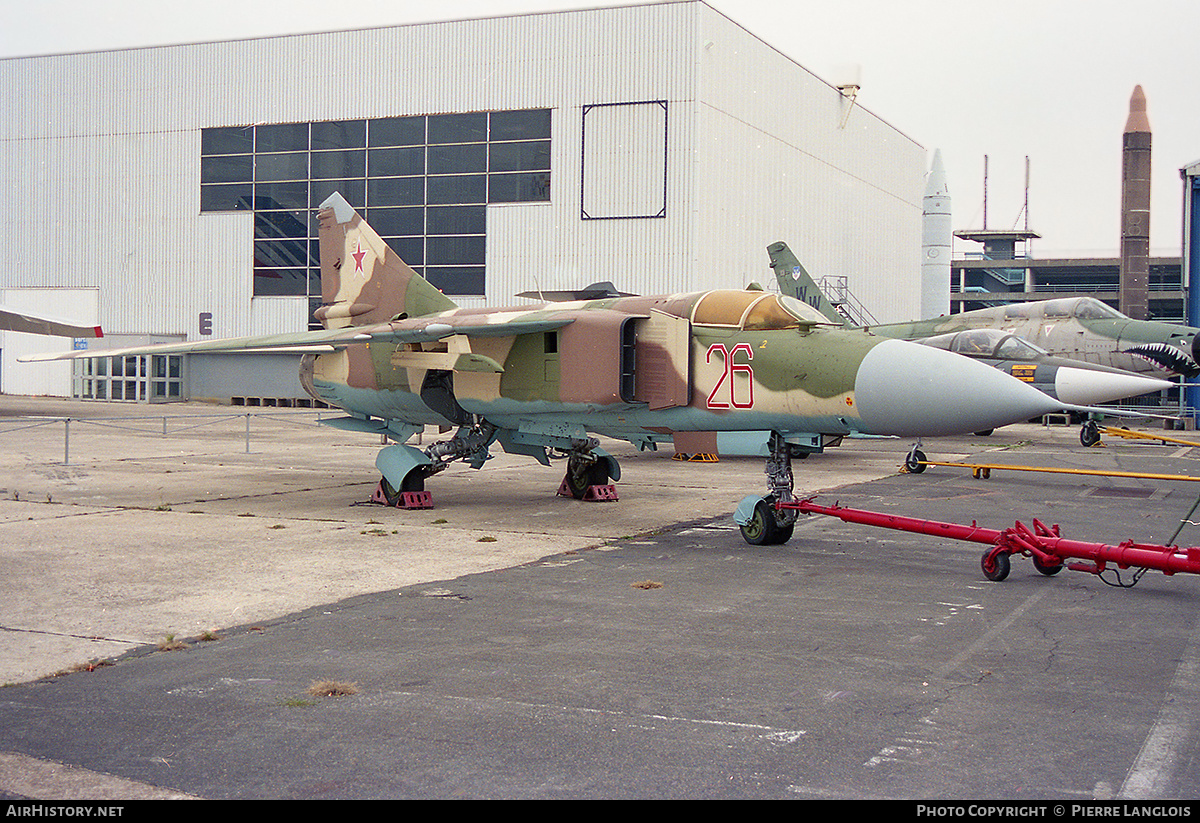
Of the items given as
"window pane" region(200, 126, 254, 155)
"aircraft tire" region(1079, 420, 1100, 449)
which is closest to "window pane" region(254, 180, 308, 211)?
"window pane" region(200, 126, 254, 155)

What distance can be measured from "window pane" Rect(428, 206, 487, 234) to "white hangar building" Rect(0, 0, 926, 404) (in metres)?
0.06

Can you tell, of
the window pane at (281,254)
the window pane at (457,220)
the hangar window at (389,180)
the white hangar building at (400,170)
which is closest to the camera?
→ the white hangar building at (400,170)

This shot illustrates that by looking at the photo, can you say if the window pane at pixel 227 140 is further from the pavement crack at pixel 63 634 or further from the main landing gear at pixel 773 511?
the pavement crack at pixel 63 634

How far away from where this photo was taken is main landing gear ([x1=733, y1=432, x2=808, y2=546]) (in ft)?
33.4

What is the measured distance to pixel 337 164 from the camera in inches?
1497

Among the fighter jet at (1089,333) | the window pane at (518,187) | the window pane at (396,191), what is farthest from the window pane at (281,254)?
the fighter jet at (1089,333)

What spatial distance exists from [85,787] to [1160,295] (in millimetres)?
72140

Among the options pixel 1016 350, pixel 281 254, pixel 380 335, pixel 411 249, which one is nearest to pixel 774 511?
pixel 380 335

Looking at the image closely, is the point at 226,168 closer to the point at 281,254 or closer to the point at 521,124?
the point at 281,254

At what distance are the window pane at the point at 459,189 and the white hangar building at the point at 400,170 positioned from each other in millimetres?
71

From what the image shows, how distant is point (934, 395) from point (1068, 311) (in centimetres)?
1979

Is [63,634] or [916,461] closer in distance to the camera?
[63,634]

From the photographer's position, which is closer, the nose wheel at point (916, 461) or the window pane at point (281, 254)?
the nose wheel at point (916, 461)

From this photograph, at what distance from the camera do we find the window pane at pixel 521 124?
35.2m
